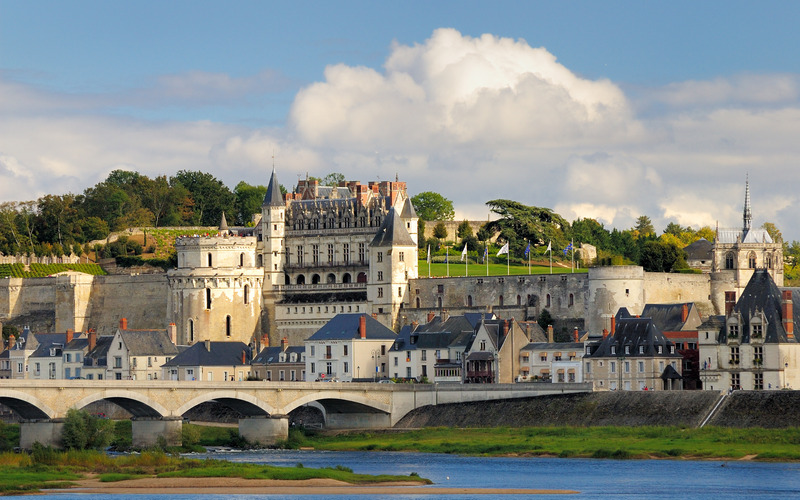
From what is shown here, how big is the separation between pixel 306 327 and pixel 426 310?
8387 millimetres

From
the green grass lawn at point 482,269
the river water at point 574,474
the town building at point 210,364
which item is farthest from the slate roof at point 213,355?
the green grass lawn at point 482,269

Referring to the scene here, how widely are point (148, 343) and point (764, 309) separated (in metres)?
37.3

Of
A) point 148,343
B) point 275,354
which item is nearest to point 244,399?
point 275,354

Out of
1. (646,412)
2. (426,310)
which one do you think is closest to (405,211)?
(426,310)

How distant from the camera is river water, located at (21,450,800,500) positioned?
6084 centimetres

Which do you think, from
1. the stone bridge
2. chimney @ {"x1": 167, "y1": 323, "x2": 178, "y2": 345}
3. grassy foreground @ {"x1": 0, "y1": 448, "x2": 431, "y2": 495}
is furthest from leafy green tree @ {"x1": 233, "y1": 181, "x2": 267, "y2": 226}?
grassy foreground @ {"x1": 0, "y1": 448, "x2": 431, "y2": 495}

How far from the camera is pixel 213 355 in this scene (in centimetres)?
9900

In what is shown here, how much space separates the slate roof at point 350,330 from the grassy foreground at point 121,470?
26.9m

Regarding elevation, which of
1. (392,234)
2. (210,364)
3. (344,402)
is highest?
(392,234)

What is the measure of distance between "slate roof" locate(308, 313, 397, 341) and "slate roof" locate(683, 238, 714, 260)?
2841 centimetres

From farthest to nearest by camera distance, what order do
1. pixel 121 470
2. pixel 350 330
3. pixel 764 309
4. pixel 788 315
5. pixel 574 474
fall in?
pixel 350 330 < pixel 764 309 < pixel 788 315 < pixel 574 474 < pixel 121 470

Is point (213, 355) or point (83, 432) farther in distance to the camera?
point (213, 355)

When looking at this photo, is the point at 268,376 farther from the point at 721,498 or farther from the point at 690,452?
the point at 721,498

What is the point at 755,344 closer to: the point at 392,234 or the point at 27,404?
the point at 27,404
